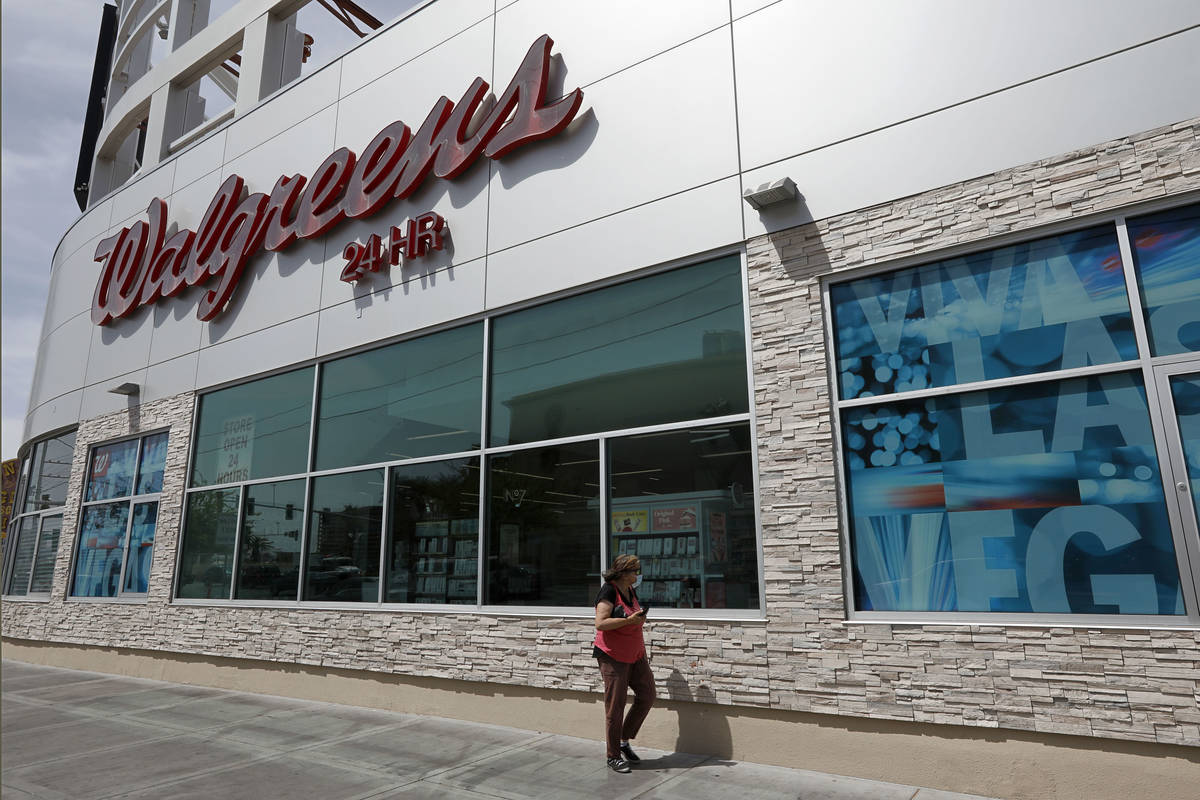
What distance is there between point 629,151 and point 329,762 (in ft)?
22.3

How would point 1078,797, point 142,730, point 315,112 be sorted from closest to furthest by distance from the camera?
point 1078,797, point 142,730, point 315,112

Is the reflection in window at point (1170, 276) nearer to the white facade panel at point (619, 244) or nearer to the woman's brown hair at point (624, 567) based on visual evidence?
the white facade panel at point (619, 244)

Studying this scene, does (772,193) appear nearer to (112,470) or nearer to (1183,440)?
(1183,440)

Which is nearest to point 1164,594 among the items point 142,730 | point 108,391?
point 142,730

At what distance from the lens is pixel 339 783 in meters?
6.47

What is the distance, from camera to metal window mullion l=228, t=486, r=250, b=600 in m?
11.8

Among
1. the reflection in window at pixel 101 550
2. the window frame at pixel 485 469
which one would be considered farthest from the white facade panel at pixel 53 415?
the window frame at pixel 485 469

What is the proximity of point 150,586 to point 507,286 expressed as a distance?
8.36 m

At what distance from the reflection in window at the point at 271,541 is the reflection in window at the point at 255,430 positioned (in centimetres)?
31

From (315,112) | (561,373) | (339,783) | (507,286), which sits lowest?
(339,783)

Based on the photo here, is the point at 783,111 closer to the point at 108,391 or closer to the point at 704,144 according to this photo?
the point at 704,144

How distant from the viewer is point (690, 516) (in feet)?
25.0

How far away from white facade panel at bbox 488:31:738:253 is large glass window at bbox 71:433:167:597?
8334 mm

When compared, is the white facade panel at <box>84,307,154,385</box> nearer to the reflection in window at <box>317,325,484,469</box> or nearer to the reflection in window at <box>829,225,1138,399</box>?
the reflection in window at <box>317,325,484,469</box>
